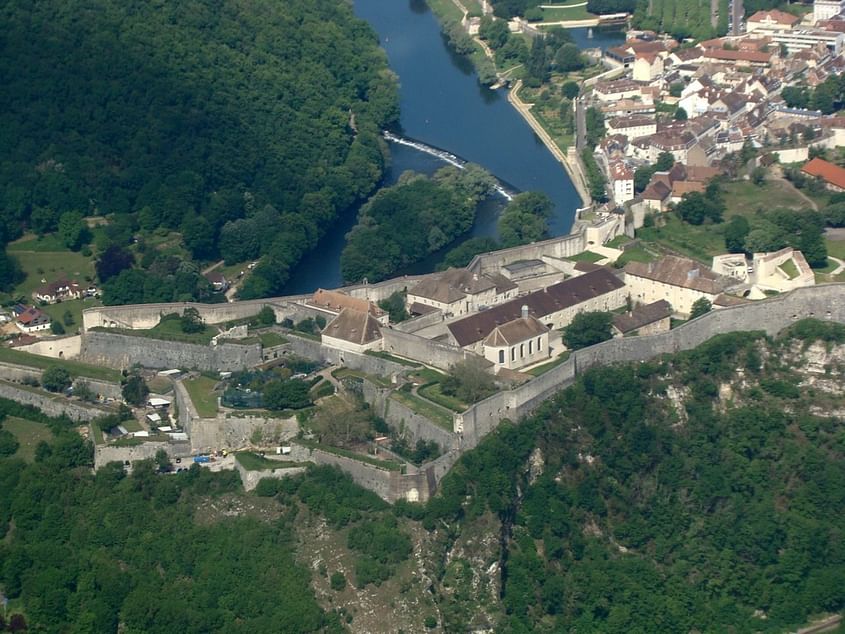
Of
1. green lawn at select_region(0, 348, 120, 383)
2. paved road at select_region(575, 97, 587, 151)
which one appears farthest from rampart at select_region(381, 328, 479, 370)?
paved road at select_region(575, 97, 587, 151)

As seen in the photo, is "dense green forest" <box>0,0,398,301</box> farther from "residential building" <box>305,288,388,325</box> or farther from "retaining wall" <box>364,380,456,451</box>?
"retaining wall" <box>364,380,456,451</box>

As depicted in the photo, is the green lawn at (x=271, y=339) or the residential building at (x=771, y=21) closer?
the green lawn at (x=271, y=339)

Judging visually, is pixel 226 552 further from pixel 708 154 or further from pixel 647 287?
pixel 708 154

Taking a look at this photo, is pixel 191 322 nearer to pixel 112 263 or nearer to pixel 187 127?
pixel 112 263

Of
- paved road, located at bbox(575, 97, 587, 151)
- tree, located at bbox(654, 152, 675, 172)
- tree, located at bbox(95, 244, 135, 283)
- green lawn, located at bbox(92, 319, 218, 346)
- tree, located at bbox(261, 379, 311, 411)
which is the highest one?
tree, located at bbox(261, 379, 311, 411)

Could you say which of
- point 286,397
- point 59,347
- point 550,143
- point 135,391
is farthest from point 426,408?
point 550,143

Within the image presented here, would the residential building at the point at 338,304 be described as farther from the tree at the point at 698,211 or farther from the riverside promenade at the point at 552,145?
the riverside promenade at the point at 552,145

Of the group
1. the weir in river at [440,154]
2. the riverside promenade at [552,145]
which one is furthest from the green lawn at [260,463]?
the weir in river at [440,154]
